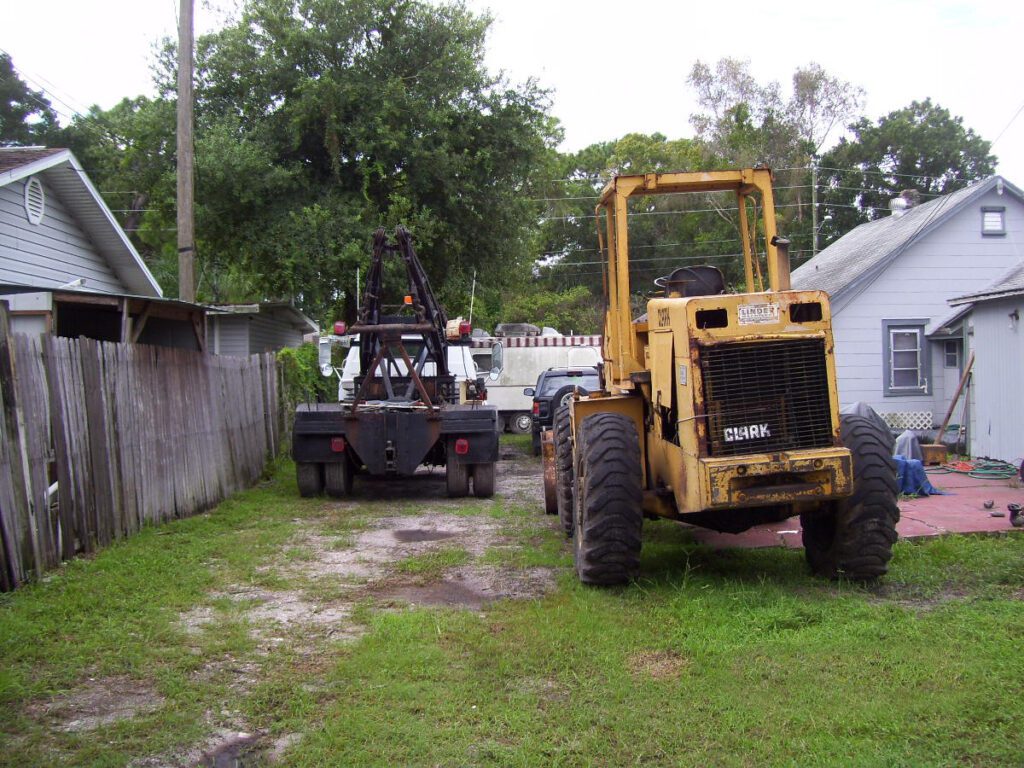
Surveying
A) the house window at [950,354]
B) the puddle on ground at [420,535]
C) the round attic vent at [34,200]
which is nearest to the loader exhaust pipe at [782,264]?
the puddle on ground at [420,535]

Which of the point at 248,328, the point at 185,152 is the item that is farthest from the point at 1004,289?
the point at 248,328

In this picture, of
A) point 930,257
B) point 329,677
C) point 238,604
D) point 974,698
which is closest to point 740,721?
point 974,698

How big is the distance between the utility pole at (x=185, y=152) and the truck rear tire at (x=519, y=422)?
1241 cm

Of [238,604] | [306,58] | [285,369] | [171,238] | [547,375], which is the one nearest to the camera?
[238,604]

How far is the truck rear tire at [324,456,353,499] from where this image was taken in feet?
39.8

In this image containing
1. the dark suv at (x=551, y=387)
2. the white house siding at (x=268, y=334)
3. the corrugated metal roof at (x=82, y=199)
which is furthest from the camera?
the white house siding at (x=268, y=334)

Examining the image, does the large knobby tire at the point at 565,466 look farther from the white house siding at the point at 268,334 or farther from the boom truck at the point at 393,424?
the white house siding at the point at 268,334

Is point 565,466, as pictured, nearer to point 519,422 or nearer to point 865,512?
point 865,512

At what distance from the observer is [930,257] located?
1753 cm

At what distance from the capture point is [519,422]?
2406cm

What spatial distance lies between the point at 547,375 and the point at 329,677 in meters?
13.9

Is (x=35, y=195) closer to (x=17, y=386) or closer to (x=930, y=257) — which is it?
(x=17, y=386)

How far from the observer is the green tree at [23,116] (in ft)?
119

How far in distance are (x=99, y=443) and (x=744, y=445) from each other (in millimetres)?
5784
